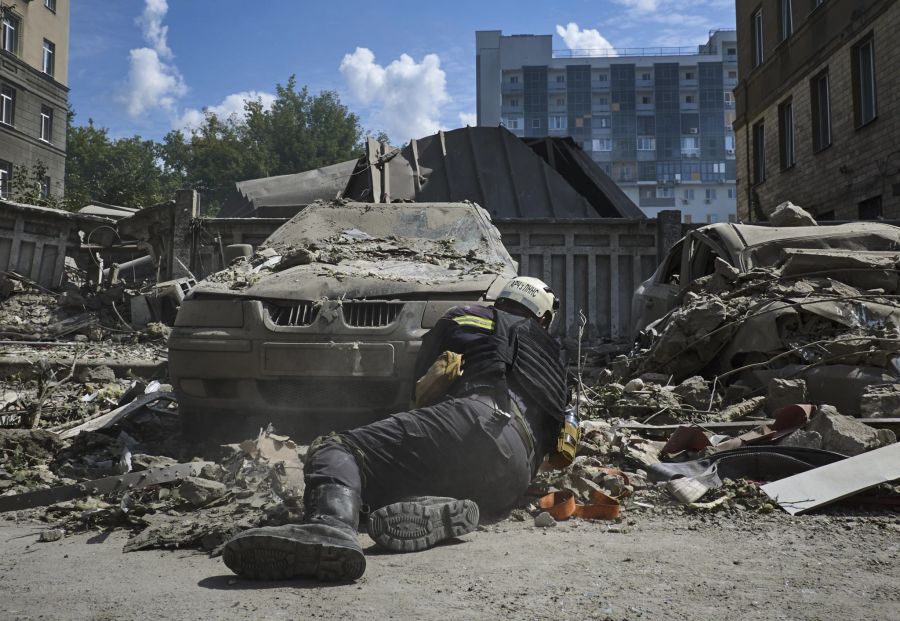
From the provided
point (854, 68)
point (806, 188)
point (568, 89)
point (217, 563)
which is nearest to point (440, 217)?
point (217, 563)

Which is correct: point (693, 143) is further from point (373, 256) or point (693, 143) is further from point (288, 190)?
point (373, 256)

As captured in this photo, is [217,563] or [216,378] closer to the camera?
[217,563]

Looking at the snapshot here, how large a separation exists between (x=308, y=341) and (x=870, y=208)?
49.6 feet

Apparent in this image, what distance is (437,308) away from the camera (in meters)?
4.69

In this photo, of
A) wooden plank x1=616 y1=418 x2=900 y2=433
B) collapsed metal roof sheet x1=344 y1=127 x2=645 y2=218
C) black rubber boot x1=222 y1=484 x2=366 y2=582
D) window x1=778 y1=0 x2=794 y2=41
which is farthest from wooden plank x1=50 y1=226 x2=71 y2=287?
window x1=778 y1=0 x2=794 y2=41

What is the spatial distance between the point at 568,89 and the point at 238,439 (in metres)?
98.7

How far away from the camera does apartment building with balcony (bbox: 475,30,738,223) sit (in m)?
96.8

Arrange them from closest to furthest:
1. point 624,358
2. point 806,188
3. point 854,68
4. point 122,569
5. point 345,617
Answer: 1. point 345,617
2. point 122,569
3. point 624,358
4. point 854,68
5. point 806,188

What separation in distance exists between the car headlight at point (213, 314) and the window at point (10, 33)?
3195cm

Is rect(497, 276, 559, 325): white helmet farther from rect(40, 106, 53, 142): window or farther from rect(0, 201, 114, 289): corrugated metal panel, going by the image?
rect(40, 106, 53, 142): window

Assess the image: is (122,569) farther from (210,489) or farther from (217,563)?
(210,489)

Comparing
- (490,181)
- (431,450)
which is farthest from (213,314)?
(490,181)

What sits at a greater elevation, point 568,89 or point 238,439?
point 568,89

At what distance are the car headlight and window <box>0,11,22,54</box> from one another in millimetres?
31945
